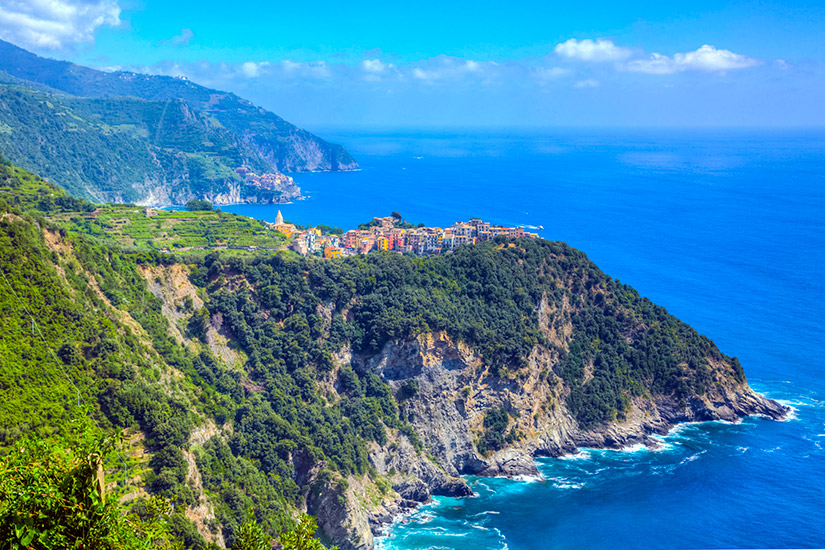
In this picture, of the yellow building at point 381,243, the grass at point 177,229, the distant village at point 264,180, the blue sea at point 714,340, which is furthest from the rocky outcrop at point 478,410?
the distant village at point 264,180

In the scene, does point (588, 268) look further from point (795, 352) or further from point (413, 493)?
point (413, 493)

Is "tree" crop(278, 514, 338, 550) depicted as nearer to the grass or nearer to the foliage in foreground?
the foliage in foreground

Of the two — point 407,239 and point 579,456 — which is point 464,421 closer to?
point 579,456

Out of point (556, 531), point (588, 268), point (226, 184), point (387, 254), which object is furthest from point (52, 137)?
point (556, 531)

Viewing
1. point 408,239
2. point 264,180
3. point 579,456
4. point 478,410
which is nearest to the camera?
point 478,410

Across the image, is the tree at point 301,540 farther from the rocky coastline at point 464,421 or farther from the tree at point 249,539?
the rocky coastline at point 464,421

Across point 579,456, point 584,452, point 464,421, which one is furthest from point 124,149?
point 579,456

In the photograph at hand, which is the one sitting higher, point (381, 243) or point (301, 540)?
point (301, 540)
